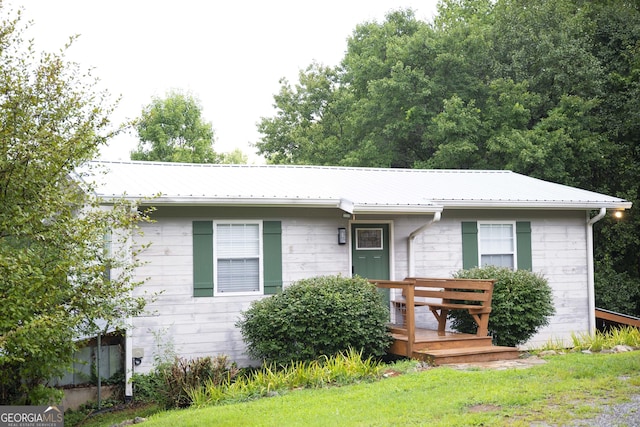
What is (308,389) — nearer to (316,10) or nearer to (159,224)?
(159,224)

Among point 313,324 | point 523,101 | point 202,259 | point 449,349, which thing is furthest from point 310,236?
point 523,101

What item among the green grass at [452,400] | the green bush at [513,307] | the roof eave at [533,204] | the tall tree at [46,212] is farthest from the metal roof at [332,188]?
the tall tree at [46,212]

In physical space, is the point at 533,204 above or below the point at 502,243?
above

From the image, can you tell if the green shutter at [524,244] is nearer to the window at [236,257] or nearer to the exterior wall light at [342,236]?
the exterior wall light at [342,236]

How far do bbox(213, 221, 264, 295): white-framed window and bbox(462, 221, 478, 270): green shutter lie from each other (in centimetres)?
391

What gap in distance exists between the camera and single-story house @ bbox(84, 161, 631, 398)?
1047 centimetres

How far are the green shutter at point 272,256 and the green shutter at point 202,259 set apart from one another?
0.89m

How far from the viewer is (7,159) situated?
5.63m

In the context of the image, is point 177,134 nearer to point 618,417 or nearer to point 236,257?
point 236,257

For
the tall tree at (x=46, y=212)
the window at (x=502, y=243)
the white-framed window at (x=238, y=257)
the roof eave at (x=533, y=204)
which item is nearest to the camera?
the tall tree at (x=46, y=212)

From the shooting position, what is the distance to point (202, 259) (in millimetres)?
10672

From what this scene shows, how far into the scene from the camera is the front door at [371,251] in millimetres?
11875

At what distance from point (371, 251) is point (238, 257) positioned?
8.07 ft

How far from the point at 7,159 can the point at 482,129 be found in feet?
58.4
